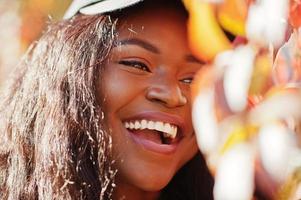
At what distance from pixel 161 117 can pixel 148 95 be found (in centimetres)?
4

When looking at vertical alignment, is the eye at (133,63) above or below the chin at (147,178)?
above

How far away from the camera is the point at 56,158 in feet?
3.35

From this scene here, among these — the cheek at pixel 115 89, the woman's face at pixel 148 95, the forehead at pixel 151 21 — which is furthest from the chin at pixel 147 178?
the forehead at pixel 151 21

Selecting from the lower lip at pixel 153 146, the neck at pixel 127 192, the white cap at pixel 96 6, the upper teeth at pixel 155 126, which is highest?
the white cap at pixel 96 6

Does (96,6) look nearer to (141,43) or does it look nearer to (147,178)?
(141,43)

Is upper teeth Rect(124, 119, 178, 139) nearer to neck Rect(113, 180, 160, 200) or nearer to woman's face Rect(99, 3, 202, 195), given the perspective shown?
woman's face Rect(99, 3, 202, 195)

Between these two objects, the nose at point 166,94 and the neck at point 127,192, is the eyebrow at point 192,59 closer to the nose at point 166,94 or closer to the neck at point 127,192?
the nose at point 166,94

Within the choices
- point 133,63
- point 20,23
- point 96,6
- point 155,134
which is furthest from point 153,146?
point 20,23

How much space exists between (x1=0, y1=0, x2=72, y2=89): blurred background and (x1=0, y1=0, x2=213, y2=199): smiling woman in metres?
0.19

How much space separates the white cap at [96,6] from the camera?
1.03 metres

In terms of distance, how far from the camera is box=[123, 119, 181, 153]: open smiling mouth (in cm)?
103

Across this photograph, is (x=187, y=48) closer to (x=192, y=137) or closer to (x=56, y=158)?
(x=192, y=137)

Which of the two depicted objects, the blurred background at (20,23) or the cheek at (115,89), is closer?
the cheek at (115,89)

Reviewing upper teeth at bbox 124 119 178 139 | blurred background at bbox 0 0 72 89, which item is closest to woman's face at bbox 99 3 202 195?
upper teeth at bbox 124 119 178 139
